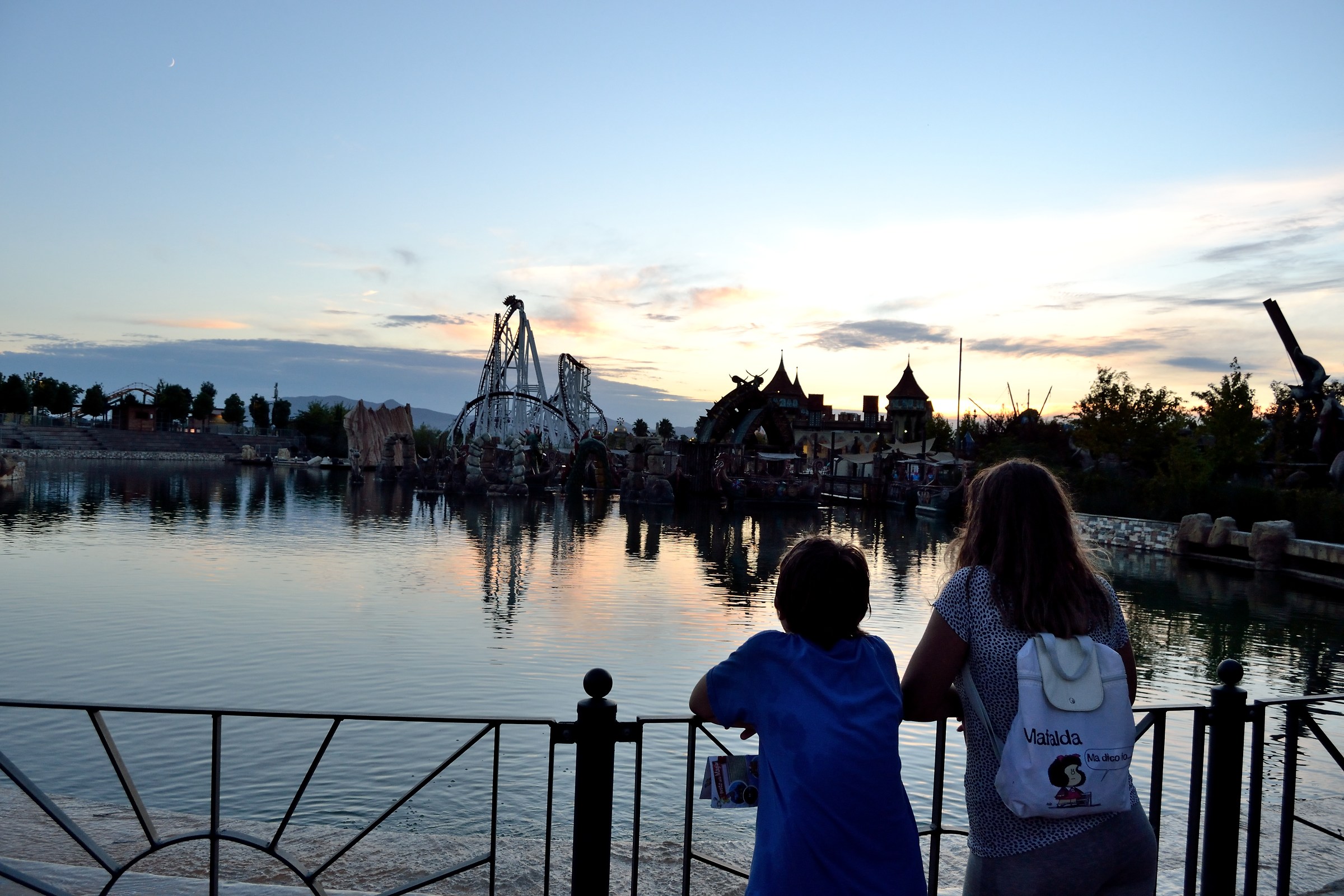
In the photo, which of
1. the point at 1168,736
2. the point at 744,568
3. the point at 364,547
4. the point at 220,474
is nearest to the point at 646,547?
the point at 744,568

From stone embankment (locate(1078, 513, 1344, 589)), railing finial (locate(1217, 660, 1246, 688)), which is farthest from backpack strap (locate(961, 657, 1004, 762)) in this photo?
stone embankment (locate(1078, 513, 1344, 589))

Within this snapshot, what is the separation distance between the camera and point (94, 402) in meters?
117

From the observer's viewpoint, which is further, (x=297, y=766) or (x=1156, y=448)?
(x=1156, y=448)

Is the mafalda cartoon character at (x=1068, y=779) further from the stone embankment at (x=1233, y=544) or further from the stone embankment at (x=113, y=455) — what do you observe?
the stone embankment at (x=113, y=455)

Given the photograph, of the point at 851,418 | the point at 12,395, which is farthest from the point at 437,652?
the point at 12,395

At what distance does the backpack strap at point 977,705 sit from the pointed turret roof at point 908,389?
98404 mm

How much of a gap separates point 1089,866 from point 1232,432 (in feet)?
139

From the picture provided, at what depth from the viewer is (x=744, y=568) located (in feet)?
80.1

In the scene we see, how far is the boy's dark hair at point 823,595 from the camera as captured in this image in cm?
229

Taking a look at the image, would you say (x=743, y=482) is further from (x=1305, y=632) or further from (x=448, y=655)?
(x=448, y=655)

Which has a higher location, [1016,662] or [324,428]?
[324,428]

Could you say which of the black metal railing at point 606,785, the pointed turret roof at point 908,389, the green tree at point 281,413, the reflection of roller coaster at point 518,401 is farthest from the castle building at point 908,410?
the black metal railing at point 606,785

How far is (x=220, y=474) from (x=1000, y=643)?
7496 centimetres

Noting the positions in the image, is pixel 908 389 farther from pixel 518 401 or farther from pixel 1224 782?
pixel 1224 782
